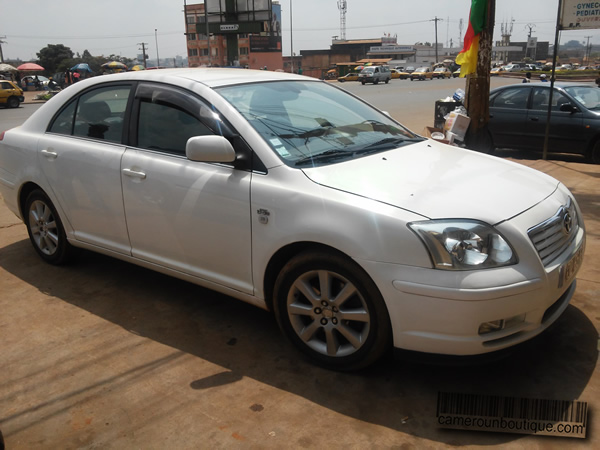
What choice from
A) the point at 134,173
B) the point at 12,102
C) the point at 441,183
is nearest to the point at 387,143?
the point at 441,183

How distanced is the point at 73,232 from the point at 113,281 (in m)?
0.51

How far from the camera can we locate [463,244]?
2.64m

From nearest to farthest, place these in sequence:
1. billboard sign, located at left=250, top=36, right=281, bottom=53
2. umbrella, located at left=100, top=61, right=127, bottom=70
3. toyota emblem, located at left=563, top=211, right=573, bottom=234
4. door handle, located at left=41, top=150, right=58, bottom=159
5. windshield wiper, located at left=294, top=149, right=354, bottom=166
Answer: toyota emblem, located at left=563, top=211, right=573, bottom=234
windshield wiper, located at left=294, top=149, right=354, bottom=166
door handle, located at left=41, top=150, right=58, bottom=159
umbrella, located at left=100, top=61, right=127, bottom=70
billboard sign, located at left=250, top=36, right=281, bottom=53

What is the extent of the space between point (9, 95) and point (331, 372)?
1190 inches

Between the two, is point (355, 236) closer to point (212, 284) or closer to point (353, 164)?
point (353, 164)

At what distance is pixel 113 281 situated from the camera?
4527 millimetres

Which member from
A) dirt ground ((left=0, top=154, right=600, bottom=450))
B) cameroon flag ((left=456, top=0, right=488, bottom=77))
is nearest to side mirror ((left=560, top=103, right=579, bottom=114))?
cameroon flag ((left=456, top=0, right=488, bottom=77))

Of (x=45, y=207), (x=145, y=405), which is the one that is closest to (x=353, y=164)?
(x=145, y=405)

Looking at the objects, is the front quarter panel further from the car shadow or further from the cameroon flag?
the cameroon flag

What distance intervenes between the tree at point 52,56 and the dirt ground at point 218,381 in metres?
96.3

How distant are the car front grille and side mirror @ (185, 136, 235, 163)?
65.9 inches

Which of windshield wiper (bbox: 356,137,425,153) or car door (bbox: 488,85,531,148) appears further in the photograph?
car door (bbox: 488,85,531,148)

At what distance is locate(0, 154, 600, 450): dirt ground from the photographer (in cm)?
262

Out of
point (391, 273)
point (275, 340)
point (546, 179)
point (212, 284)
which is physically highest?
point (546, 179)
